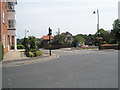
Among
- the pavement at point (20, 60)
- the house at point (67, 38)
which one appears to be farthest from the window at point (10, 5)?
the house at point (67, 38)

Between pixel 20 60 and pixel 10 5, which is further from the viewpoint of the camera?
pixel 10 5

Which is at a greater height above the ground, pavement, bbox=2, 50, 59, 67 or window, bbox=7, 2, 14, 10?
window, bbox=7, 2, 14, 10

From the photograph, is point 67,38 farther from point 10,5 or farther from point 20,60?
point 20,60

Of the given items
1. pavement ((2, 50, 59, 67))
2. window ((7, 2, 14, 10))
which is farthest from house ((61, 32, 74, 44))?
pavement ((2, 50, 59, 67))

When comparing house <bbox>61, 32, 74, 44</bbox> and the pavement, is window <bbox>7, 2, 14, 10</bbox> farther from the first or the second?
house <bbox>61, 32, 74, 44</bbox>

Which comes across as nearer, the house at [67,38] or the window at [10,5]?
the window at [10,5]

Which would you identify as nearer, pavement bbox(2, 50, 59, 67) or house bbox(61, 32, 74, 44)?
pavement bbox(2, 50, 59, 67)

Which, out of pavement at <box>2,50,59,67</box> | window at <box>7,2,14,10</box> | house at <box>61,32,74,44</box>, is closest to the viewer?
pavement at <box>2,50,59,67</box>

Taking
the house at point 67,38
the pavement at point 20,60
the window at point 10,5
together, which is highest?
the window at point 10,5

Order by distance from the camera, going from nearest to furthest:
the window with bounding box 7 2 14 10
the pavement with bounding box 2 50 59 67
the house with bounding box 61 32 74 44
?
the pavement with bounding box 2 50 59 67, the window with bounding box 7 2 14 10, the house with bounding box 61 32 74 44

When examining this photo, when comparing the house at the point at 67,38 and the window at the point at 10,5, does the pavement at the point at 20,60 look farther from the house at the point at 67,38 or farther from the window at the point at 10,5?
the house at the point at 67,38

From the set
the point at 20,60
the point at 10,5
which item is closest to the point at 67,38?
the point at 10,5

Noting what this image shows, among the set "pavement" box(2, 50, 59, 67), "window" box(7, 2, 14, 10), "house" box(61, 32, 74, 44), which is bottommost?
"pavement" box(2, 50, 59, 67)

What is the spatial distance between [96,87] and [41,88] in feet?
6.24
